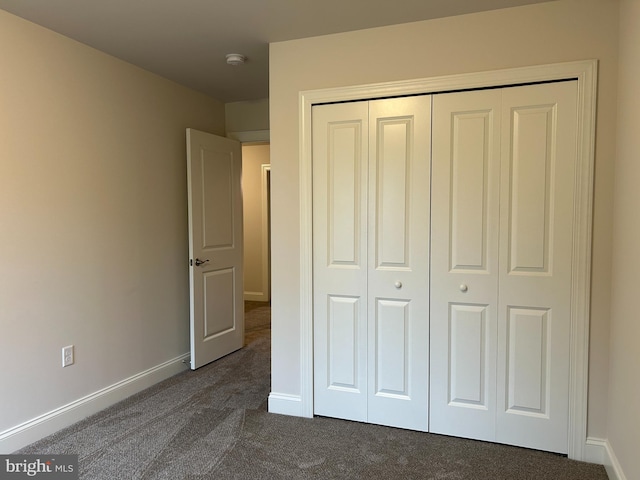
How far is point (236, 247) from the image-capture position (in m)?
4.05

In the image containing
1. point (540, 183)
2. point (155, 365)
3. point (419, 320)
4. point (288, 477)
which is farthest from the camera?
point (155, 365)

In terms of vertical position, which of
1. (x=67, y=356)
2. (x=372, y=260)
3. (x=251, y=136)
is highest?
(x=251, y=136)

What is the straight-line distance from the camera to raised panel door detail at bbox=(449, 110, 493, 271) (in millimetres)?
2316

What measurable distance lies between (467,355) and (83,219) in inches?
98.1

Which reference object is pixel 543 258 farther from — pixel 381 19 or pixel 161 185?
pixel 161 185

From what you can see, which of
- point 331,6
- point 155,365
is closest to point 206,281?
point 155,365

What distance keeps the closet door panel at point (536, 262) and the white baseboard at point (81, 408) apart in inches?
97.7

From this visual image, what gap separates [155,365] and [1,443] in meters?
1.18

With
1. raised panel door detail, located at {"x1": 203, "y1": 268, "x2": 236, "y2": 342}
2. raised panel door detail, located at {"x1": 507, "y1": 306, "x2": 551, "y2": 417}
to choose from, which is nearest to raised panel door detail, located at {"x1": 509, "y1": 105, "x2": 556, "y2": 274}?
raised panel door detail, located at {"x1": 507, "y1": 306, "x2": 551, "y2": 417}

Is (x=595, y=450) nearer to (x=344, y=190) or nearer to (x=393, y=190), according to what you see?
(x=393, y=190)

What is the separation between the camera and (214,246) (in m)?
3.75

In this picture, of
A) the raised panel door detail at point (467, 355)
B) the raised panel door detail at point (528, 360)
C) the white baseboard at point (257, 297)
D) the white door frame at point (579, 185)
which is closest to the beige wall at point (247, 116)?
the white door frame at point (579, 185)

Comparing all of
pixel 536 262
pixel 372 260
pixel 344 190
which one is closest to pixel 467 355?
pixel 536 262

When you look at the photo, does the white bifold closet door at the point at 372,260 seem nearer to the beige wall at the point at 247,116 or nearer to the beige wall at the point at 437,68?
the beige wall at the point at 437,68
